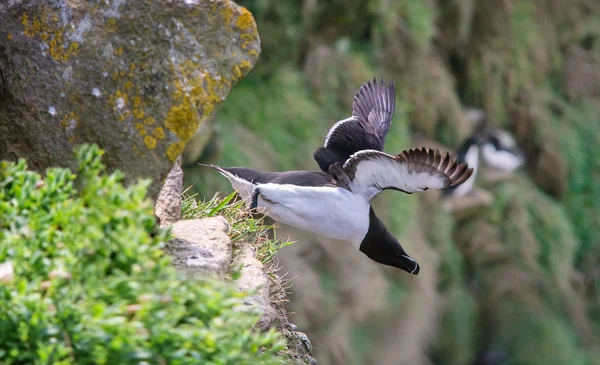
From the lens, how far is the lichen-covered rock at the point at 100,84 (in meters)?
3.47

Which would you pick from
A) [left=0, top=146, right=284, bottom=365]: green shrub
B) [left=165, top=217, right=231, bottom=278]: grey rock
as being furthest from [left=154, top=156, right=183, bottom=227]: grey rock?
[left=0, top=146, right=284, bottom=365]: green shrub

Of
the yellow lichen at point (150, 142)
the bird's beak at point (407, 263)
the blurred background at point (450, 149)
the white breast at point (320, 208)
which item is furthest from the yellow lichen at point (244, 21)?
the blurred background at point (450, 149)

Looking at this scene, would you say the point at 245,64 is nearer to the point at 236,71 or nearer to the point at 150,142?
the point at 236,71

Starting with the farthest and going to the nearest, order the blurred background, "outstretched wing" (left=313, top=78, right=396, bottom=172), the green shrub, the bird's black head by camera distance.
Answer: the blurred background → "outstretched wing" (left=313, top=78, right=396, bottom=172) → the bird's black head → the green shrub

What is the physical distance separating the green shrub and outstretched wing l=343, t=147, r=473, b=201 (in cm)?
153

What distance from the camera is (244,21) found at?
3.74 meters

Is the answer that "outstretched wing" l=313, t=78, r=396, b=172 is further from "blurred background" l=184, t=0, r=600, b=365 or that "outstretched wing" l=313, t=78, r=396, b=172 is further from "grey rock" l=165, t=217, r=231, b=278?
"blurred background" l=184, t=0, r=600, b=365

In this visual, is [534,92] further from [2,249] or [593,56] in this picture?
[2,249]

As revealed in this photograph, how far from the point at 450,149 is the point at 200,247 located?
8.69 metres

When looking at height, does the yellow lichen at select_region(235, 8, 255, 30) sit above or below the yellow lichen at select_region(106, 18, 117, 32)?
above

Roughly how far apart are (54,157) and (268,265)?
4.08 feet

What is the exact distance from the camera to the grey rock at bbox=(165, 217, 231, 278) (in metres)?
3.45

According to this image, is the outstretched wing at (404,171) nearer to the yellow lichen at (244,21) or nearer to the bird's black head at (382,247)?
the bird's black head at (382,247)

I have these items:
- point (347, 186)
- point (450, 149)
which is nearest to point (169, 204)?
point (347, 186)
